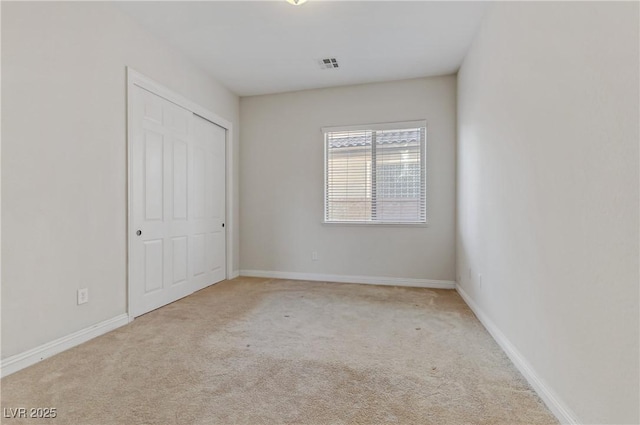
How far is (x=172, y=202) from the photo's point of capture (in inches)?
133

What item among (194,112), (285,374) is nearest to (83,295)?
(285,374)

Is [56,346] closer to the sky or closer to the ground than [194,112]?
closer to the ground

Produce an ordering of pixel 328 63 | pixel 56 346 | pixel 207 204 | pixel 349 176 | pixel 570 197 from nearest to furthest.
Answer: pixel 570 197 → pixel 56 346 → pixel 328 63 → pixel 207 204 → pixel 349 176

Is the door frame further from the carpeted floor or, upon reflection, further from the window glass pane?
the window glass pane

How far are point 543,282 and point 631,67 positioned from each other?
106 cm

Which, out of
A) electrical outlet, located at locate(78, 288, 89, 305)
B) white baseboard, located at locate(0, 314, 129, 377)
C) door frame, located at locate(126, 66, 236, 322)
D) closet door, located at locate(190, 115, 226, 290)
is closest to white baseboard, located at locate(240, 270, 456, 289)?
door frame, located at locate(126, 66, 236, 322)

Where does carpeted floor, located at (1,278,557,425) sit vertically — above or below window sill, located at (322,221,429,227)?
below

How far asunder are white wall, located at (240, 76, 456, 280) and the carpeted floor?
49.4 inches

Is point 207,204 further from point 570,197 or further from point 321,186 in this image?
point 570,197

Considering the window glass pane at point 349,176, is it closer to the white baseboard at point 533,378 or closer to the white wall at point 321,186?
the white wall at point 321,186

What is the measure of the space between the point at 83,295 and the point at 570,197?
3199mm

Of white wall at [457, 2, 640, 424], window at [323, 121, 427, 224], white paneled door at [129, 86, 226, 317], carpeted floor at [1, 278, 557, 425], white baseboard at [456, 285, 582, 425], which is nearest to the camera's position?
white wall at [457, 2, 640, 424]

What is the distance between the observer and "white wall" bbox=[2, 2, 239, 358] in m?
1.93

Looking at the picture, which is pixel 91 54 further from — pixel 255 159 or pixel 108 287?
pixel 255 159
